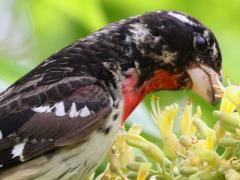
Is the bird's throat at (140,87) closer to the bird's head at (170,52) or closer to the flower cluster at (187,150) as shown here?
the bird's head at (170,52)

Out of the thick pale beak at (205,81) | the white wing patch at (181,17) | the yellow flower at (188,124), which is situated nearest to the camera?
the yellow flower at (188,124)

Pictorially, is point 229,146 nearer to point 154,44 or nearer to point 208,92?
point 208,92

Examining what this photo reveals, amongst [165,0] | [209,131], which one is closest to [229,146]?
[209,131]

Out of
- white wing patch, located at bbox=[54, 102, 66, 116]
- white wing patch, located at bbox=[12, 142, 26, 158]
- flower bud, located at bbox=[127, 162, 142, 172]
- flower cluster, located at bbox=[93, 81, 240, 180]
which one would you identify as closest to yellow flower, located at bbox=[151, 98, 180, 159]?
flower cluster, located at bbox=[93, 81, 240, 180]

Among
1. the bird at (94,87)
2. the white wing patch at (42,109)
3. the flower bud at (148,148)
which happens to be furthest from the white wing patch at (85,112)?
the flower bud at (148,148)

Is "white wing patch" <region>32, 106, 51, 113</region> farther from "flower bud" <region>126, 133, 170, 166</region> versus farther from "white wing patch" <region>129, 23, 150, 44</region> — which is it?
"white wing patch" <region>129, 23, 150, 44</region>

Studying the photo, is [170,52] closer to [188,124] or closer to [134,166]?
[188,124]

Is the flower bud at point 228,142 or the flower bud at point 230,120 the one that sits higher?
the flower bud at point 230,120
